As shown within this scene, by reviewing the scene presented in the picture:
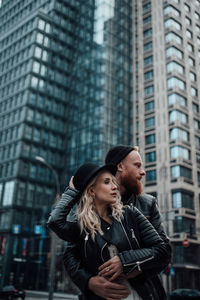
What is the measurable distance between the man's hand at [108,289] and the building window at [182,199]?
3938 cm

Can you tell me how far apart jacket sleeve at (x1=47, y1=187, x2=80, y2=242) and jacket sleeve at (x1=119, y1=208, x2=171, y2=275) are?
19.2 inches

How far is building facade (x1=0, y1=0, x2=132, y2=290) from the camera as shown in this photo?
159 ft

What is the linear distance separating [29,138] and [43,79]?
469 inches

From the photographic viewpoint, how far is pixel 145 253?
2.45 metres

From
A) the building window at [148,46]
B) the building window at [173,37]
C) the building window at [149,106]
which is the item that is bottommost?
the building window at [149,106]

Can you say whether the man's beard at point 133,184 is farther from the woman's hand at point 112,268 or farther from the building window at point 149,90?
the building window at point 149,90

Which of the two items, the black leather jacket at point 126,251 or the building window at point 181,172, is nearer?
the black leather jacket at point 126,251

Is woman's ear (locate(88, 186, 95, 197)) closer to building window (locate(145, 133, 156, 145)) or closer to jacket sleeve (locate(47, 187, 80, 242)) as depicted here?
jacket sleeve (locate(47, 187, 80, 242))

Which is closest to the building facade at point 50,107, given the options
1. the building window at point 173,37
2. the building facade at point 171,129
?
the building facade at point 171,129

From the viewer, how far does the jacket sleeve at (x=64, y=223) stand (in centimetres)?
264

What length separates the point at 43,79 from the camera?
191 feet

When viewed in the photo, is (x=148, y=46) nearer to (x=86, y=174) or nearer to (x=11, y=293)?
(x=11, y=293)

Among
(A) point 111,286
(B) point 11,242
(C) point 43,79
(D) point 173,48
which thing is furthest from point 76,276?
(C) point 43,79

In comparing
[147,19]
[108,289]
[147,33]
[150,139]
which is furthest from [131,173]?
[147,19]
